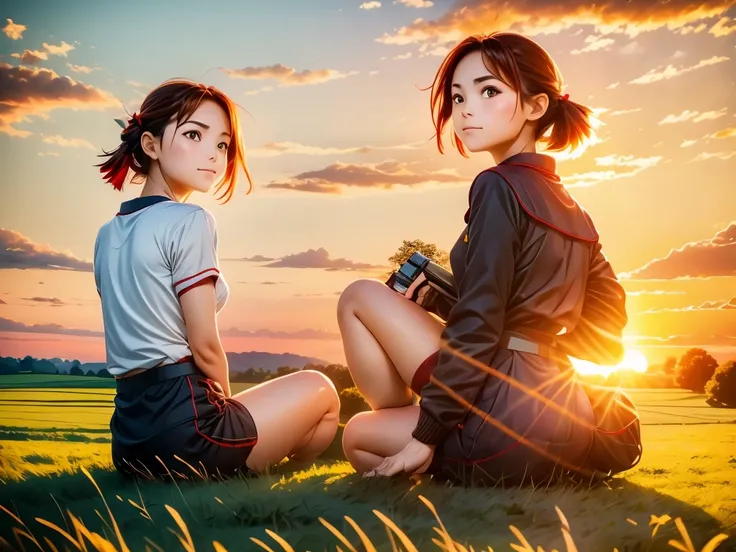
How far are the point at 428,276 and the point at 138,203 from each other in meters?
1.19

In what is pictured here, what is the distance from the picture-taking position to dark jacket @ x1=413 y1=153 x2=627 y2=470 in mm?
2355

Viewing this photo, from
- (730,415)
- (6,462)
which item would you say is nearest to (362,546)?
(6,462)

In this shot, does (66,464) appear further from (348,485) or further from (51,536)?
(348,485)

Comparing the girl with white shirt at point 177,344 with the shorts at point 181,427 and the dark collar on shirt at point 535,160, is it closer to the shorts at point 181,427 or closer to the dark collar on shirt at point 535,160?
the shorts at point 181,427

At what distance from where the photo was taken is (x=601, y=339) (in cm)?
279

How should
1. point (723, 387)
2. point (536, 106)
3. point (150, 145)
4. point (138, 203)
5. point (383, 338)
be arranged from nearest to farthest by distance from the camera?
point (383, 338)
point (536, 106)
point (138, 203)
point (150, 145)
point (723, 387)

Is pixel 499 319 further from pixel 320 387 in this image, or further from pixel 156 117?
pixel 156 117

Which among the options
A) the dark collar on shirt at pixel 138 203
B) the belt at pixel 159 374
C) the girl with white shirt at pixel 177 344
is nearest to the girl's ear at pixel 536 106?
the girl with white shirt at pixel 177 344

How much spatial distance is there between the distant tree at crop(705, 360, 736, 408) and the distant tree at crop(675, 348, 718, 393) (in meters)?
0.04

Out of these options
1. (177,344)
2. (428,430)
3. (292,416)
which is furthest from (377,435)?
(177,344)

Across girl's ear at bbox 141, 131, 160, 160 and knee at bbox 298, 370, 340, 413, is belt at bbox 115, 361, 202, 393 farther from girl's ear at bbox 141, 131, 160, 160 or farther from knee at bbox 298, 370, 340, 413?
girl's ear at bbox 141, 131, 160, 160

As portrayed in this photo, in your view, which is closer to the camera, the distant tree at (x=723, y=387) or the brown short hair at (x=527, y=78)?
the brown short hair at (x=527, y=78)

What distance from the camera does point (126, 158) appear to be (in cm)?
304

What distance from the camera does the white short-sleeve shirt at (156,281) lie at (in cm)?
271
